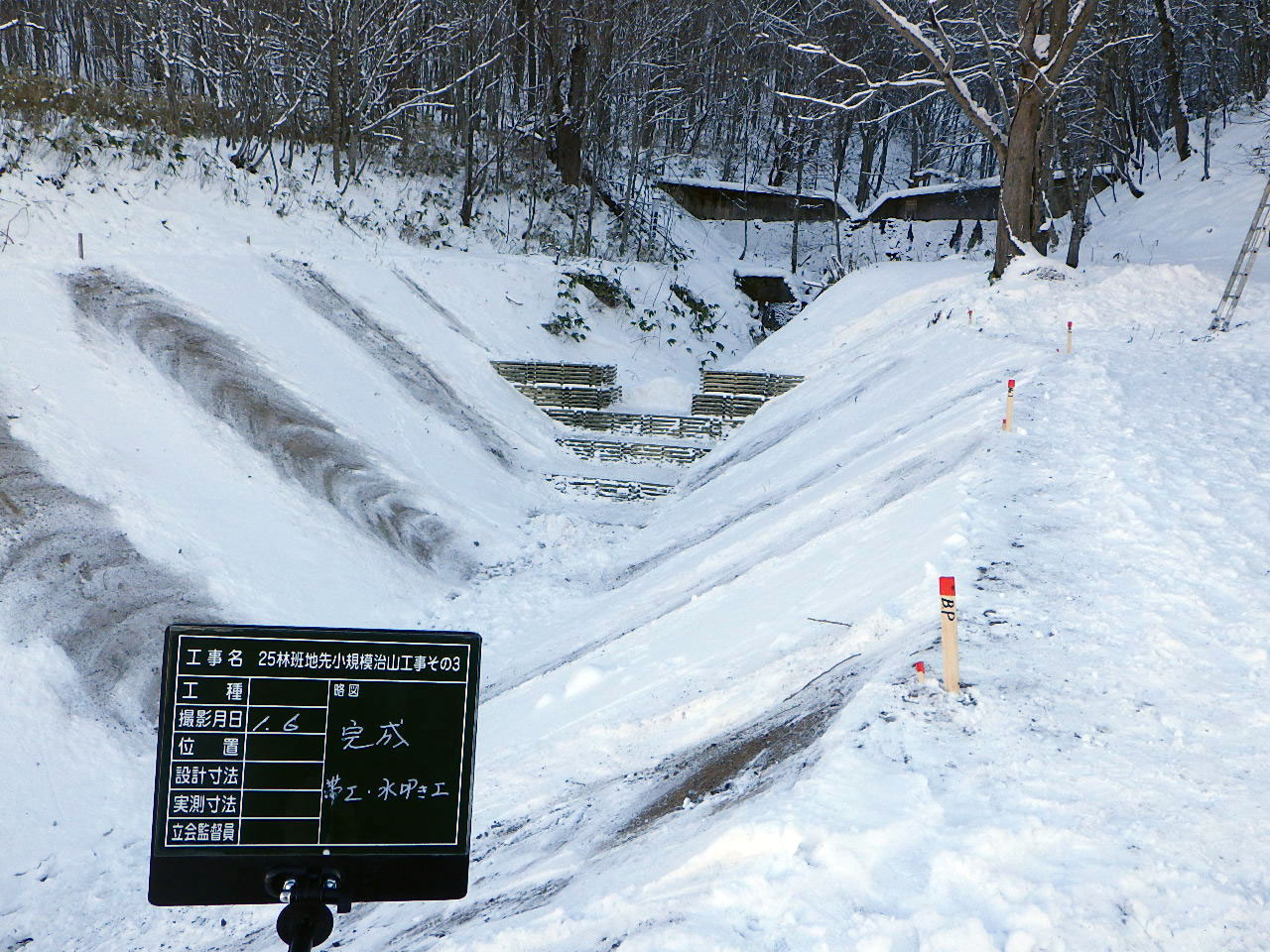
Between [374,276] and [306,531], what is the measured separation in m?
9.81

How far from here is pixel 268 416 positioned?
14.3 meters

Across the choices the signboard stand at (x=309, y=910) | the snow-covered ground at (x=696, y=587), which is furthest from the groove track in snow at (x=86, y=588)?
the signboard stand at (x=309, y=910)

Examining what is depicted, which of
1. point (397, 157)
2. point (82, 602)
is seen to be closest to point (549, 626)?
point (82, 602)

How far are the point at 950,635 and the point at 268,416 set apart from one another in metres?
11.3

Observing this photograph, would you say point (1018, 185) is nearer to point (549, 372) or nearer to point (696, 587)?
point (549, 372)

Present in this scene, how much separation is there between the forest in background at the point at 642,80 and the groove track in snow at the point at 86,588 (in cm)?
1318

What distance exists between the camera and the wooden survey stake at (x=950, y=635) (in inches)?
201

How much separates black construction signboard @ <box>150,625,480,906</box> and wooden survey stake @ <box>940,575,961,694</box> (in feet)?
9.08

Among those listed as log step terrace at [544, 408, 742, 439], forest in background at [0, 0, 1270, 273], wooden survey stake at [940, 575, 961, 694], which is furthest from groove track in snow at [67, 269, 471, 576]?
wooden survey stake at [940, 575, 961, 694]

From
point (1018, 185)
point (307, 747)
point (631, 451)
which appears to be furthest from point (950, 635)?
point (1018, 185)

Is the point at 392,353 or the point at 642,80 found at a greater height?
the point at 642,80

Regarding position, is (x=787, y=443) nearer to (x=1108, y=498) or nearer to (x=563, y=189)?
(x=1108, y=498)

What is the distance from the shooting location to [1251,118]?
32.7 meters

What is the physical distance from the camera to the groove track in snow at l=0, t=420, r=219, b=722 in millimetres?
9234
